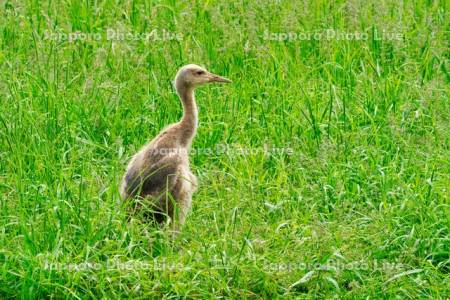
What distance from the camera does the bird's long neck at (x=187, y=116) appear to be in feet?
29.4

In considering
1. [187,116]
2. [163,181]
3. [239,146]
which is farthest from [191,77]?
[163,181]

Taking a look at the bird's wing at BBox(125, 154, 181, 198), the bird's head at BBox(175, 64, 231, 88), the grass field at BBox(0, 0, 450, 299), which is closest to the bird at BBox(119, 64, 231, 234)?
the bird's wing at BBox(125, 154, 181, 198)

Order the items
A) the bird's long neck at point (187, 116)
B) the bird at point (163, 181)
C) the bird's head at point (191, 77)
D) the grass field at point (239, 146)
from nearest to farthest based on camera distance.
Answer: the grass field at point (239, 146) → the bird at point (163, 181) → the bird's long neck at point (187, 116) → the bird's head at point (191, 77)

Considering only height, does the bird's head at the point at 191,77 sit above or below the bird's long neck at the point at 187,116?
above

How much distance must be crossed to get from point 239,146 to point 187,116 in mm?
551

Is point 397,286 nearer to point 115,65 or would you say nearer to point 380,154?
point 380,154

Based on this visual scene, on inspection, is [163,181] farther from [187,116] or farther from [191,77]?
[191,77]

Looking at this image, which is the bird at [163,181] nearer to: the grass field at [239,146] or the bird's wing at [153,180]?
the bird's wing at [153,180]

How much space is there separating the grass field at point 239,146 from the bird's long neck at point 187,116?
14.0 inches

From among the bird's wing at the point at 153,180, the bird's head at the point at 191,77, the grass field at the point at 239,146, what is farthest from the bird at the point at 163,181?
the bird's head at the point at 191,77

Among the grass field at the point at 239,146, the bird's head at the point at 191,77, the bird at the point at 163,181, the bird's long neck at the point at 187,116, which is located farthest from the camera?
the bird's head at the point at 191,77

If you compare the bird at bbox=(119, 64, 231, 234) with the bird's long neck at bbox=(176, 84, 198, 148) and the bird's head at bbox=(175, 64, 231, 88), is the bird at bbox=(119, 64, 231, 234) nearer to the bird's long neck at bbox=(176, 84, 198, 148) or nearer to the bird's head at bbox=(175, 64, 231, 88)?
the bird's long neck at bbox=(176, 84, 198, 148)

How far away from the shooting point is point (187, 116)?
29.8 feet

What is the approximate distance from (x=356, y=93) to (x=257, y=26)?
132 cm
